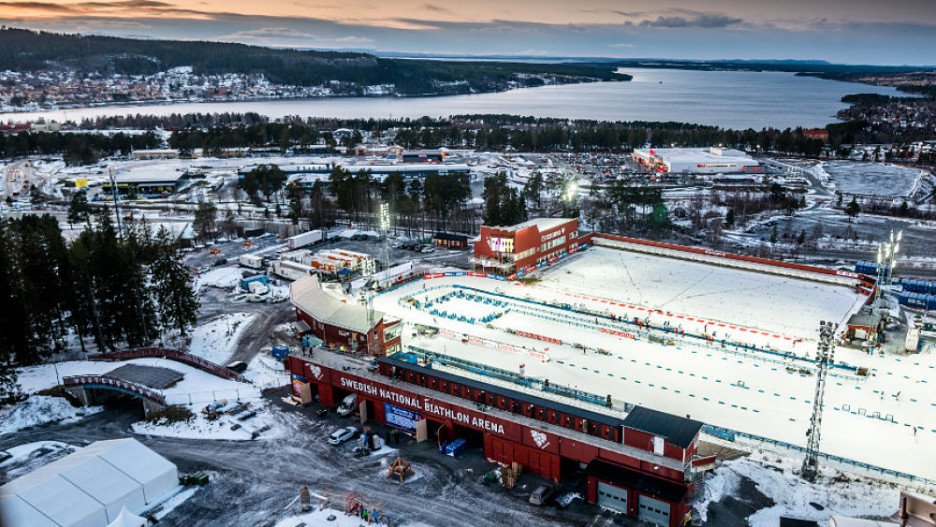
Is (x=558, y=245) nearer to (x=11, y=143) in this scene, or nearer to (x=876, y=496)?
(x=876, y=496)

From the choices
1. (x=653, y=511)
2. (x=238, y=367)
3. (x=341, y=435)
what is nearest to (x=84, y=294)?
(x=238, y=367)

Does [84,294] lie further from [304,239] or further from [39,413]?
[304,239]

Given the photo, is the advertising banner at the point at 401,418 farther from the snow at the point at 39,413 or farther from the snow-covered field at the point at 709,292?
Result: the snow-covered field at the point at 709,292

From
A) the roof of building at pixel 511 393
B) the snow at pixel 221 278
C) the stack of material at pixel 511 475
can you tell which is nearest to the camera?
the roof of building at pixel 511 393

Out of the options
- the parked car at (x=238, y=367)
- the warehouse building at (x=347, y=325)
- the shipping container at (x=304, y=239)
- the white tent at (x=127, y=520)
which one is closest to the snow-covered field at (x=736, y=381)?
the warehouse building at (x=347, y=325)

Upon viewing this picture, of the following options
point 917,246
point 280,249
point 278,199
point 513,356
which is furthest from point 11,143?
point 917,246

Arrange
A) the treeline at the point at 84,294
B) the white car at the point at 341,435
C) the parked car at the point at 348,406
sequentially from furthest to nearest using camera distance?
the treeline at the point at 84,294, the parked car at the point at 348,406, the white car at the point at 341,435
